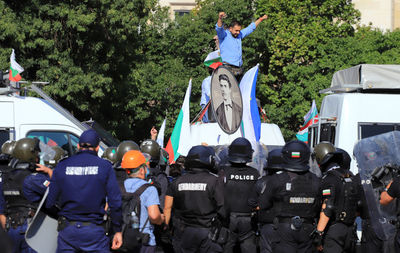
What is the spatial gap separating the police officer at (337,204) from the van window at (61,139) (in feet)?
16.5

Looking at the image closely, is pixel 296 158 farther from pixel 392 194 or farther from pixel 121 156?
pixel 121 156

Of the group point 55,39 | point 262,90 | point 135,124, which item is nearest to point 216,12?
point 262,90

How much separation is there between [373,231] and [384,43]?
27.5 meters

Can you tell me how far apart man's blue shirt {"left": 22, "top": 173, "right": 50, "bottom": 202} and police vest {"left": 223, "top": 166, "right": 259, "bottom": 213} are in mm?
2387

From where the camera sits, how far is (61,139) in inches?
465

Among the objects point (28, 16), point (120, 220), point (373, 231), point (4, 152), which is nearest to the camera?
point (120, 220)

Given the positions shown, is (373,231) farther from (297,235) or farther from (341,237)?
(297,235)

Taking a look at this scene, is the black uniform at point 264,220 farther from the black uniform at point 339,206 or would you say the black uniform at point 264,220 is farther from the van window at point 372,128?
the van window at point 372,128

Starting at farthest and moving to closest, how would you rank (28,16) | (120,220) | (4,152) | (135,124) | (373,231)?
(135,124) < (28,16) < (4,152) < (373,231) < (120,220)

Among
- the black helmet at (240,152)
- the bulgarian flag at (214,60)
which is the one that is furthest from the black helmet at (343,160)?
the bulgarian flag at (214,60)

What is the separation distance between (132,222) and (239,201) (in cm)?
180

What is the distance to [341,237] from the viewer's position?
8.20 m

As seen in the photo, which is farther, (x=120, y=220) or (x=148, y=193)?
(x=148, y=193)

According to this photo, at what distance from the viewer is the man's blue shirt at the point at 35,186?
7168 millimetres
